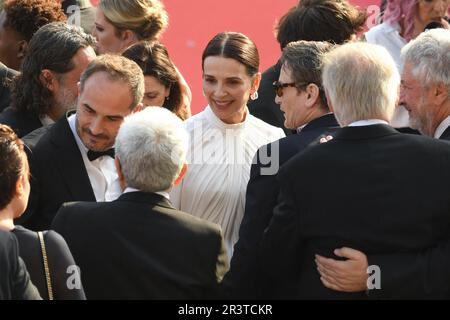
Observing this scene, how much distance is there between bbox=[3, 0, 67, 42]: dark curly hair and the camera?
5.39 m

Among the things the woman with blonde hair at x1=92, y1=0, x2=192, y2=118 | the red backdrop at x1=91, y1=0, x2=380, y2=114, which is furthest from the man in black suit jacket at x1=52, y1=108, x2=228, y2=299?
the red backdrop at x1=91, y1=0, x2=380, y2=114

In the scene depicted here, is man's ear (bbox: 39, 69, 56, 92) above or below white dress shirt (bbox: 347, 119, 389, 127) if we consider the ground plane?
above

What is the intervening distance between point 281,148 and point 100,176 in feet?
2.67

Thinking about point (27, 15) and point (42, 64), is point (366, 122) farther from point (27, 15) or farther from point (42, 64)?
point (27, 15)

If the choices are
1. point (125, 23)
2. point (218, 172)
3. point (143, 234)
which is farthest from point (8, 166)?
point (125, 23)

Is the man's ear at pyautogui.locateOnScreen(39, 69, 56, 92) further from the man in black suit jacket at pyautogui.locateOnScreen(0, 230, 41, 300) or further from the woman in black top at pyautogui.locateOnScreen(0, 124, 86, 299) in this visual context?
the man in black suit jacket at pyautogui.locateOnScreen(0, 230, 41, 300)

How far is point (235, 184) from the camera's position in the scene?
4441 mm

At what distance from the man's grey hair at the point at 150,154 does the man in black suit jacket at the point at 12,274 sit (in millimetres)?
558

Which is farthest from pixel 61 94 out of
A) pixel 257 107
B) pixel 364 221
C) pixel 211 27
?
pixel 211 27

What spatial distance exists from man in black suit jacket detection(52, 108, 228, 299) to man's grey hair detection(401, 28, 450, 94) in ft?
3.91

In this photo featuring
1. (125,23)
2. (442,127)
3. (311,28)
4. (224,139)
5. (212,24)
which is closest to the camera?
(442,127)

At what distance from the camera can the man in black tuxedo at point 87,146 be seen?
4.09 m

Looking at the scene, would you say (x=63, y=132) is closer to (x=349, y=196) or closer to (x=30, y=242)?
(x=30, y=242)

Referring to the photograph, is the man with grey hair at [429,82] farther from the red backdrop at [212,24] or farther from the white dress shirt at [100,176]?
the red backdrop at [212,24]
